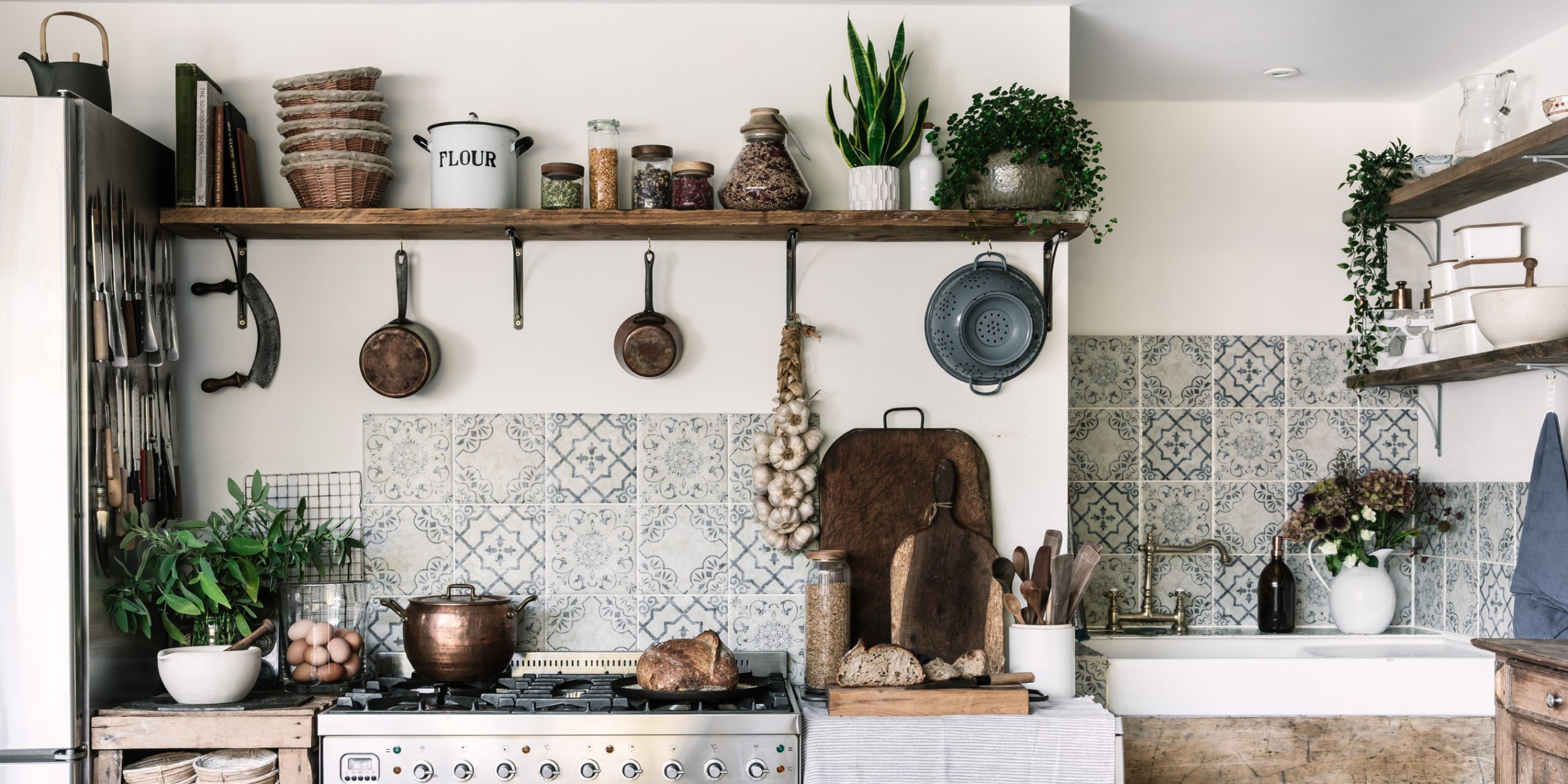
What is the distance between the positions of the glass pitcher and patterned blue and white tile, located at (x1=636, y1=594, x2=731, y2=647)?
2296 millimetres

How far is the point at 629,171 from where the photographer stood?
2959mm

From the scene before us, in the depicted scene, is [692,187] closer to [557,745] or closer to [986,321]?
[986,321]

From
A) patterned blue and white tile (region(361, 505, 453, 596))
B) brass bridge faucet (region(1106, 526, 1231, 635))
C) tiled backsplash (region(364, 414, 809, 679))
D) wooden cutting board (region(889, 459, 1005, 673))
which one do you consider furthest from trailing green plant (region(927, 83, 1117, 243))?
patterned blue and white tile (region(361, 505, 453, 596))

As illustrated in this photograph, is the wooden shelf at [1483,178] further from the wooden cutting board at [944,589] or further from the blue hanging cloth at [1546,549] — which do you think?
the wooden cutting board at [944,589]

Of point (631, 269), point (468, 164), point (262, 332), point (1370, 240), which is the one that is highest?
point (468, 164)

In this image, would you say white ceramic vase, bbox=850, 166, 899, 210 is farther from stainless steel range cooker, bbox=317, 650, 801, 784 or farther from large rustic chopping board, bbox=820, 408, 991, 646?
stainless steel range cooker, bbox=317, 650, 801, 784

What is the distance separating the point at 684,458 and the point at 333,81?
4.08 feet

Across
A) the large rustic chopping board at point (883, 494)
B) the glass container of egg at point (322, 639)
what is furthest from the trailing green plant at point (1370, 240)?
the glass container of egg at point (322, 639)

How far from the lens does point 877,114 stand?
2830mm

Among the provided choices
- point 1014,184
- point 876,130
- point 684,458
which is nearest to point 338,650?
point 684,458

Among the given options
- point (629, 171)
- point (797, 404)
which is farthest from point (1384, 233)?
point (629, 171)

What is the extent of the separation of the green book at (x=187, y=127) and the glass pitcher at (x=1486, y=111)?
10.5 ft

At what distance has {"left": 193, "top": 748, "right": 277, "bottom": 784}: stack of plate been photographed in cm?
241

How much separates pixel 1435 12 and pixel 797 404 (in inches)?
72.8
